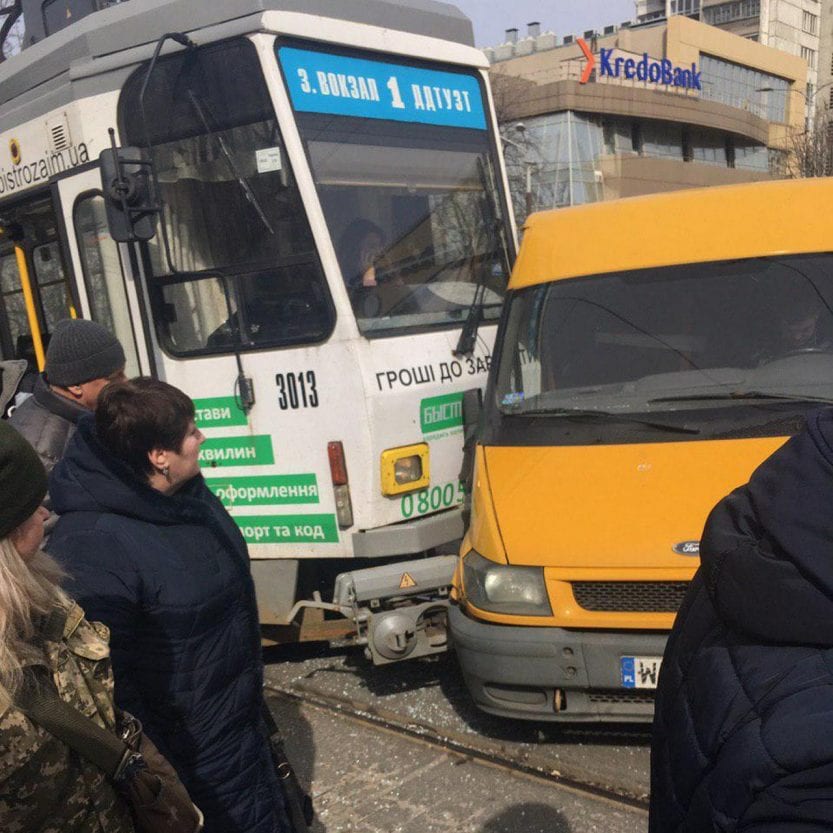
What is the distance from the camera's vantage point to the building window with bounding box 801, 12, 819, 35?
7781 centimetres

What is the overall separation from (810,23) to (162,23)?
8503cm

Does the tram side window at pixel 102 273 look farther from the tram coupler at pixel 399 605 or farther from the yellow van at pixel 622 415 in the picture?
the yellow van at pixel 622 415

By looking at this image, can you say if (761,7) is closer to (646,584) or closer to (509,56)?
(509,56)

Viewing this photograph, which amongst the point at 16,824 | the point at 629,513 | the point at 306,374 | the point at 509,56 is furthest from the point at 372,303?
the point at 509,56

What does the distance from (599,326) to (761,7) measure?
7768 cm

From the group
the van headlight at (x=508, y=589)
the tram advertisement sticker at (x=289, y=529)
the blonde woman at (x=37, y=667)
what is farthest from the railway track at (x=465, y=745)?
the blonde woman at (x=37, y=667)

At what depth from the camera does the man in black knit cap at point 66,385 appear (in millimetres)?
3654

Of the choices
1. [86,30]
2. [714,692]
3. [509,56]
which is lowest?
[714,692]

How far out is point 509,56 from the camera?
204 ft

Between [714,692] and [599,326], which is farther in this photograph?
[599,326]

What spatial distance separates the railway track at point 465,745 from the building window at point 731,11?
78802 millimetres

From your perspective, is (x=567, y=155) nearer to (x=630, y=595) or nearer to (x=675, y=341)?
(x=675, y=341)

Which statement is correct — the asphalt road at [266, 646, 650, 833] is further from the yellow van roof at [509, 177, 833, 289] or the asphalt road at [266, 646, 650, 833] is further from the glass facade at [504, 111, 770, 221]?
the glass facade at [504, 111, 770, 221]

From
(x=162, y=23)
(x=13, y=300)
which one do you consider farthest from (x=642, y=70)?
(x=162, y=23)
